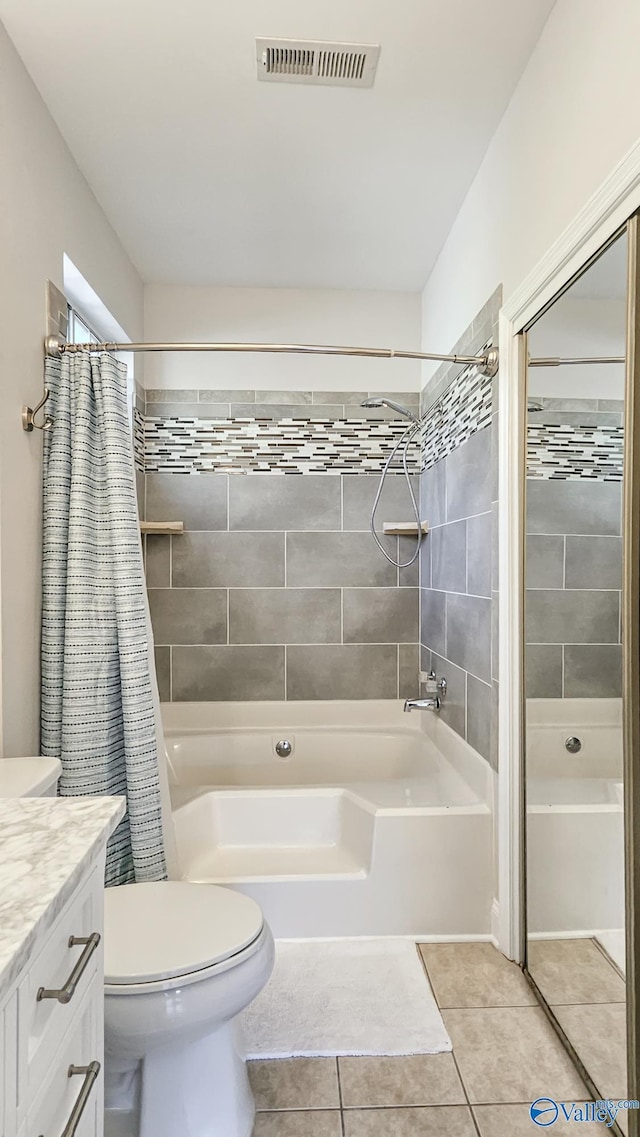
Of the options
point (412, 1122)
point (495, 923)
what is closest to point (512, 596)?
point (495, 923)

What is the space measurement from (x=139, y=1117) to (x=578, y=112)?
7.78 feet

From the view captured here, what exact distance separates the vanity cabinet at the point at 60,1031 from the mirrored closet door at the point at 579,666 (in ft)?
3.34

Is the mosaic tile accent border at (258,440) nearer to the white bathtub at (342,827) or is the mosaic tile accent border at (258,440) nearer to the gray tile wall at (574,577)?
the white bathtub at (342,827)

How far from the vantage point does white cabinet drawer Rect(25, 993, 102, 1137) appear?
777 millimetres

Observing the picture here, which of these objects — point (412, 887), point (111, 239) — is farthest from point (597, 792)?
point (111, 239)

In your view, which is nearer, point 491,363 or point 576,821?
point 576,821

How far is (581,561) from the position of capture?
1602mm

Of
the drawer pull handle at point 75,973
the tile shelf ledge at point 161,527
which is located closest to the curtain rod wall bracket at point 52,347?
the tile shelf ledge at point 161,527

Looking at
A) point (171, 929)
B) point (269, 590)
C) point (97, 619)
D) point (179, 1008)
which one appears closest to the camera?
point (179, 1008)

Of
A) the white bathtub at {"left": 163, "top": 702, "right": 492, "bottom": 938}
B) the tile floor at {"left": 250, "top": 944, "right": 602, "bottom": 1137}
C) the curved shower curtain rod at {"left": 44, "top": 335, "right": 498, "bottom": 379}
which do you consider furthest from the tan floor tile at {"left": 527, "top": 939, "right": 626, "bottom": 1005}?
the curved shower curtain rod at {"left": 44, "top": 335, "right": 498, "bottom": 379}

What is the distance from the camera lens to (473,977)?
2.02 meters

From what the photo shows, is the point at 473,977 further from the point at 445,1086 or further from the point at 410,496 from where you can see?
the point at 410,496

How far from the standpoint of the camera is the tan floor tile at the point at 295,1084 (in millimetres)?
1555

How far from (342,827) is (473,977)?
65 centimetres
